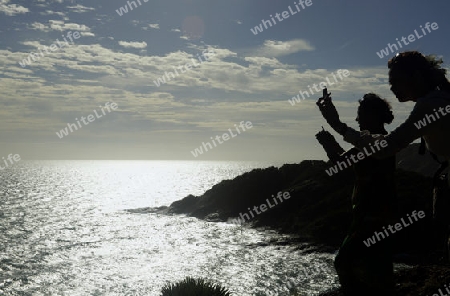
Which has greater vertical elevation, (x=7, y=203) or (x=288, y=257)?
(x=7, y=203)

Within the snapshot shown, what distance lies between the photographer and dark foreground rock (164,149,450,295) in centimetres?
2483

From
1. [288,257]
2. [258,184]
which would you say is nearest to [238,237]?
[288,257]

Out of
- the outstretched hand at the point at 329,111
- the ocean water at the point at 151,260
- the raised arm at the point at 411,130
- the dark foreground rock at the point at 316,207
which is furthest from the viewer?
the ocean water at the point at 151,260

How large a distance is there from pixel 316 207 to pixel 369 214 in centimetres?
3820

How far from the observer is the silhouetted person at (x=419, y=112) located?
299 centimetres

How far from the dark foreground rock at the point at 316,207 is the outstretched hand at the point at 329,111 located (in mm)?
8126

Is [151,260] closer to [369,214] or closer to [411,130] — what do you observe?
[369,214]

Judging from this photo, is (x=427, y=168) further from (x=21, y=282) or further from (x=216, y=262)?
(x=21, y=282)

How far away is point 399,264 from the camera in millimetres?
25031

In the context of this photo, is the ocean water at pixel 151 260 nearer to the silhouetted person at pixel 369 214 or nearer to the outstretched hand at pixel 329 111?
the silhouetted person at pixel 369 214

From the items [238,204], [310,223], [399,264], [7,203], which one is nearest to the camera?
[399,264]

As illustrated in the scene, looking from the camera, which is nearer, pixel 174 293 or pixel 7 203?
pixel 174 293

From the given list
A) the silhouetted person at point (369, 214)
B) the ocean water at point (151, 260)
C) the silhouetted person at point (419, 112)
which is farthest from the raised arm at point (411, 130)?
the ocean water at point (151, 260)

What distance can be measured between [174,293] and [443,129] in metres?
9.22
